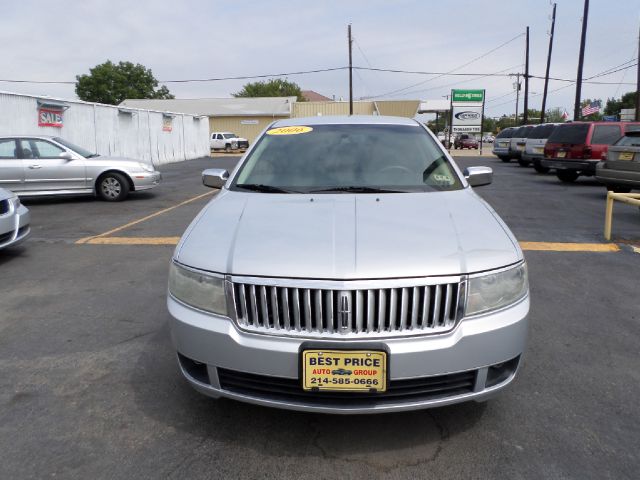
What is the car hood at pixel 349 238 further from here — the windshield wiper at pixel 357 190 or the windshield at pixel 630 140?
the windshield at pixel 630 140

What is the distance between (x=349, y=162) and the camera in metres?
3.63

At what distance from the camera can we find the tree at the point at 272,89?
8500 cm

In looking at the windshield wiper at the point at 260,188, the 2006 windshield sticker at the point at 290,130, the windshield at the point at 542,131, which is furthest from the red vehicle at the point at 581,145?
the windshield wiper at the point at 260,188

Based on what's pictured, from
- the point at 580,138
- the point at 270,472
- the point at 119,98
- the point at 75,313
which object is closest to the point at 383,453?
the point at 270,472

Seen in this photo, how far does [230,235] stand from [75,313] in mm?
2500

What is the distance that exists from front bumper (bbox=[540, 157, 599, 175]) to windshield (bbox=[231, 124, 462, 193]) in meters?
11.7

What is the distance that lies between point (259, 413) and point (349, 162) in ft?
5.84

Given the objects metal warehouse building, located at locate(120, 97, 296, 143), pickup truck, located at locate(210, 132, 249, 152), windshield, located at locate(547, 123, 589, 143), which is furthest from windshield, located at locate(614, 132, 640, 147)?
metal warehouse building, located at locate(120, 97, 296, 143)

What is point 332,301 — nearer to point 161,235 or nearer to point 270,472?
point 270,472

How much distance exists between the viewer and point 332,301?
2.22 metres

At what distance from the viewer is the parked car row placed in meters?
10.3

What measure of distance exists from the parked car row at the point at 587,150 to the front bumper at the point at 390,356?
9.42 meters

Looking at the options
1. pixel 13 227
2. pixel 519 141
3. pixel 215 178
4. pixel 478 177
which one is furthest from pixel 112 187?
pixel 519 141

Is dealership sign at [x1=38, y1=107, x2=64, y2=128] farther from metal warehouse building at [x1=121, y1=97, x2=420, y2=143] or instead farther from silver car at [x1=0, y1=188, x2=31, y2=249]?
metal warehouse building at [x1=121, y1=97, x2=420, y2=143]
